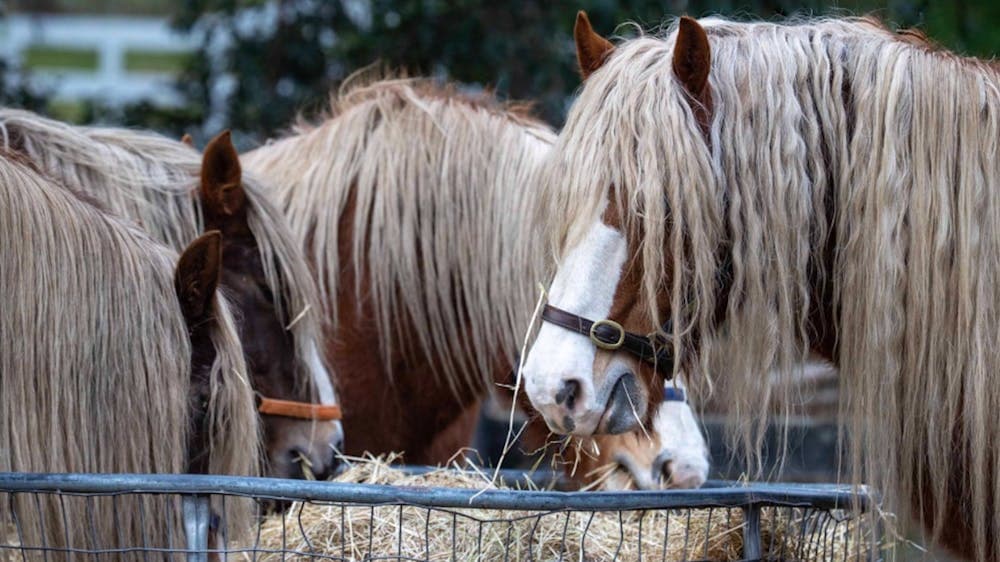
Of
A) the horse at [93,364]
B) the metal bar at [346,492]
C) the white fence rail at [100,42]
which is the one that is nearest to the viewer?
the metal bar at [346,492]

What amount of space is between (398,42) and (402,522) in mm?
4046

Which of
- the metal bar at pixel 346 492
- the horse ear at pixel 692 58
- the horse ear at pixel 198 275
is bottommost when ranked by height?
the metal bar at pixel 346 492

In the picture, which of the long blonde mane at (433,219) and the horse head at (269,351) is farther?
the long blonde mane at (433,219)

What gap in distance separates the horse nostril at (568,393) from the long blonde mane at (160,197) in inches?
46.1

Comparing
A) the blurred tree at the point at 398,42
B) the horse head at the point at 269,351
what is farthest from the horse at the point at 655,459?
the blurred tree at the point at 398,42

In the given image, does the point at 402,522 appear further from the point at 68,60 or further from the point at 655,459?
the point at 68,60

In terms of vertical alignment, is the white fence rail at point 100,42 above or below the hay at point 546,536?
above

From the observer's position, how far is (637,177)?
2.05 meters

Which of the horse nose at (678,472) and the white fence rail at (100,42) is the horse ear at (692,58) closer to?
the horse nose at (678,472)

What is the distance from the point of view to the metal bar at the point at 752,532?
2.23 metres

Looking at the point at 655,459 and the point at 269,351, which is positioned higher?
the point at 269,351

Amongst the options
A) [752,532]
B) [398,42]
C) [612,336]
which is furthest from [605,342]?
[398,42]

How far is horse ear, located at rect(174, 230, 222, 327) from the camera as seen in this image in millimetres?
2354

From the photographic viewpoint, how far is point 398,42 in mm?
6016
